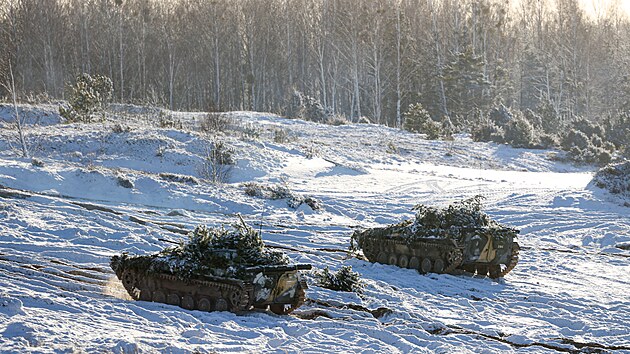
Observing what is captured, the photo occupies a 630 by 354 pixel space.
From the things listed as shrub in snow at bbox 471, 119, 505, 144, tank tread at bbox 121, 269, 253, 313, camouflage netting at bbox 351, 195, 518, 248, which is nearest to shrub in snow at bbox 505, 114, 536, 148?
shrub in snow at bbox 471, 119, 505, 144

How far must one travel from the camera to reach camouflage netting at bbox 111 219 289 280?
9.30 metres

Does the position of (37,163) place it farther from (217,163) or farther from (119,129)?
(119,129)

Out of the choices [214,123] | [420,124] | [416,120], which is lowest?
[214,123]

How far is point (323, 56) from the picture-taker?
55219 mm

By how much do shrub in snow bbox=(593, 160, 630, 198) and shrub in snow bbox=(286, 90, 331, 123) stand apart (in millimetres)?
22518

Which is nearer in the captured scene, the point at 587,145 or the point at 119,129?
the point at 119,129

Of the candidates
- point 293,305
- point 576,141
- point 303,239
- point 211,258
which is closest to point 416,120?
point 576,141

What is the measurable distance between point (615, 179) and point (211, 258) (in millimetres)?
15791

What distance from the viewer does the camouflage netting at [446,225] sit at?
43.9 ft

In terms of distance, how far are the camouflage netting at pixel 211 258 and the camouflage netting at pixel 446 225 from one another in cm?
446

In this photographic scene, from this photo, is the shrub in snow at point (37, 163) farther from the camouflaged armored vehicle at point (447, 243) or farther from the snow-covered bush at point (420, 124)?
the snow-covered bush at point (420, 124)

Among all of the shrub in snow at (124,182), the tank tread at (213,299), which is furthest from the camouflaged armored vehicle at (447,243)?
the shrub in snow at (124,182)

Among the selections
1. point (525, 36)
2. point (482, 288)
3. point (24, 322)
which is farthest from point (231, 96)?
point (24, 322)

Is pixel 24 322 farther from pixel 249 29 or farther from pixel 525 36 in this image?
pixel 525 36
